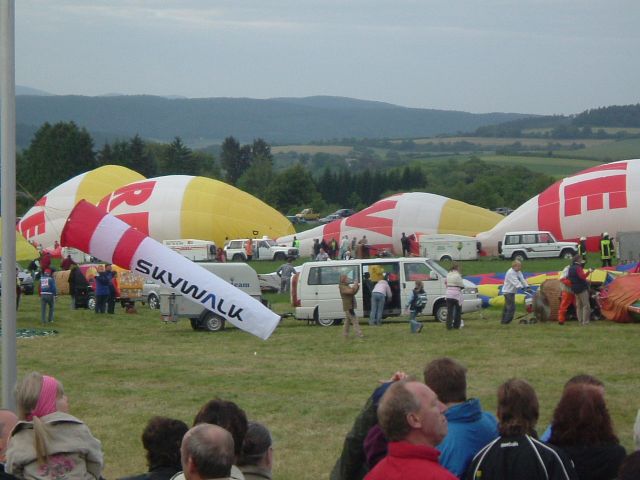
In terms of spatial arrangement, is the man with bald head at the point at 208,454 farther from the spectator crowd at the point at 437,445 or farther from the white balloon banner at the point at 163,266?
the white balloon banner at the point at 163,266

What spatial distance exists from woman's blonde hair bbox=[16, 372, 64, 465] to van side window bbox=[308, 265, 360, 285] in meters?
16.6

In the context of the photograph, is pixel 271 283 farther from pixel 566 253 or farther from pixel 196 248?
pixel 566 253

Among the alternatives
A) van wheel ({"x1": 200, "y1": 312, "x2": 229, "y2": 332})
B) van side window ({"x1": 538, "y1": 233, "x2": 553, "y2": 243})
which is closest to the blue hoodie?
van wheel ({"x1": 200, "y1": 312, "x2": 229, "y2": 332})

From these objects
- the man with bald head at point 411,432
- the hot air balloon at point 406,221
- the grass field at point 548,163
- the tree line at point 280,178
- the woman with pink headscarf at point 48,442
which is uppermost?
the grass field at point 548,163

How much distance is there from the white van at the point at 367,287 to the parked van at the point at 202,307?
3.29ft

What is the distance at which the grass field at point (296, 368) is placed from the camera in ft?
34.1

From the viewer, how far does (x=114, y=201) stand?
151 feet

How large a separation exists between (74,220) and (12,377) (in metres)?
7.11

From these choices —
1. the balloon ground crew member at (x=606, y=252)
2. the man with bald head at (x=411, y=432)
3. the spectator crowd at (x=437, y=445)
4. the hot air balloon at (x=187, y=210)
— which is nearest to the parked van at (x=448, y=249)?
the balloon ground crew member at (x=606, y=252)

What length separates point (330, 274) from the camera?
21.6m

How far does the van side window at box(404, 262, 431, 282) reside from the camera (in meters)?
21.2

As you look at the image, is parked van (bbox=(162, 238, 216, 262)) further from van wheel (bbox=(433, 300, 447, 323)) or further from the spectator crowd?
the spectator crowd

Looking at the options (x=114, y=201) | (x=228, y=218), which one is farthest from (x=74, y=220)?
(x=228, y=218)

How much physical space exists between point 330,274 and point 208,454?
17.8 meters
